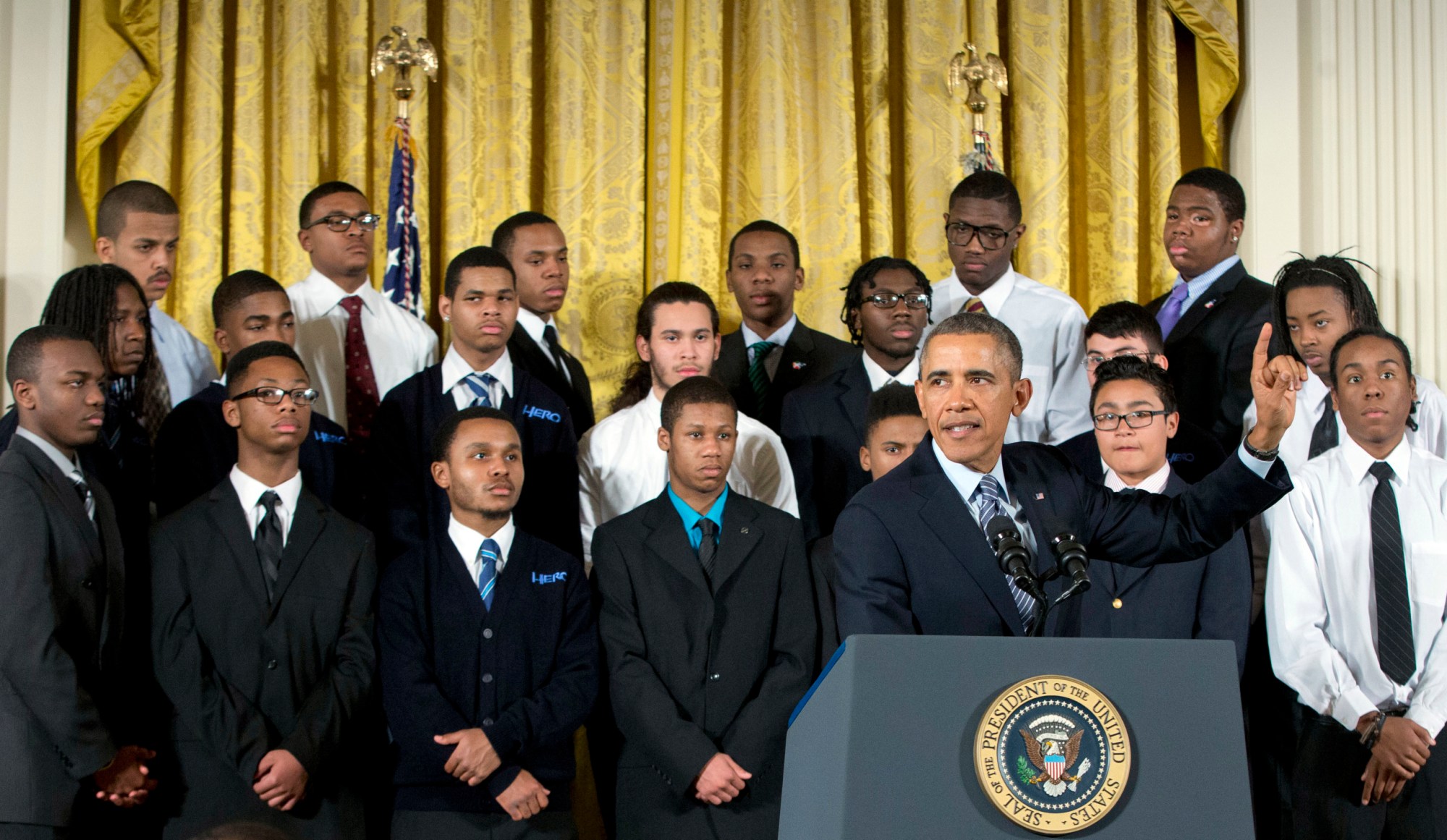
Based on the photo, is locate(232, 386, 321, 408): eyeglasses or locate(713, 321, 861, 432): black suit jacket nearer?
locate(232, 386, 321, 408): eyeglasses

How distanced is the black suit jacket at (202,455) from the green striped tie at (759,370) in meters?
1.57

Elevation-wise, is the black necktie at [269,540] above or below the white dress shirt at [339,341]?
below

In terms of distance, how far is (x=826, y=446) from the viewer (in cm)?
470

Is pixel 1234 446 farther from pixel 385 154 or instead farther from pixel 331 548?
pixel 385 154

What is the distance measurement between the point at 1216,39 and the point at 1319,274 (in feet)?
5.94

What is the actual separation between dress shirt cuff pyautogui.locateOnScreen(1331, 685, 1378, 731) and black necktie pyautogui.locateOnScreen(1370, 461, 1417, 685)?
139 millimetres

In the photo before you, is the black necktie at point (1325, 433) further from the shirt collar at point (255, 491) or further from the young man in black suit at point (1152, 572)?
the shirt collar at point (255, 491)

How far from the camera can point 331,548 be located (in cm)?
395

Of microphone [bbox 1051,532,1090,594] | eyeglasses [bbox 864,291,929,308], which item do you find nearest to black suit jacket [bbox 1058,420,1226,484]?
eyeglasses [bbox 864,291,929,308]

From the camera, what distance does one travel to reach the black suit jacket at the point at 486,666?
3.78 metres

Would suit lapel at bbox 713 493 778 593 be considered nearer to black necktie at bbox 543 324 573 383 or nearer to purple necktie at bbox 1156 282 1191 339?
black necktie at bbox 543 324 573 383

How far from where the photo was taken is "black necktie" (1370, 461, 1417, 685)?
12.9 feet

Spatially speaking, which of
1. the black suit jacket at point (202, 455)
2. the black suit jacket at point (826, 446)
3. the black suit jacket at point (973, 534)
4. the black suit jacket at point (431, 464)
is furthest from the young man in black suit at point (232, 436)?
the black suit jacket at point (973, 534)

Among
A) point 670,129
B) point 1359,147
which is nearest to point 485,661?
point 670,129
